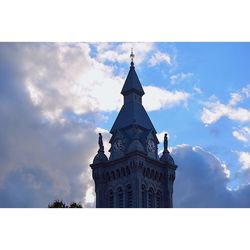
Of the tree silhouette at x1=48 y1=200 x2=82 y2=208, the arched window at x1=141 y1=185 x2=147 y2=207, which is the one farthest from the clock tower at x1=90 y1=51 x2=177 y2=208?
the tree silhouette at x1=48 y1=200 x2=82 y2=208

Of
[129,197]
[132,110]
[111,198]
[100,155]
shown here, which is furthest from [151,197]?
[132,110]

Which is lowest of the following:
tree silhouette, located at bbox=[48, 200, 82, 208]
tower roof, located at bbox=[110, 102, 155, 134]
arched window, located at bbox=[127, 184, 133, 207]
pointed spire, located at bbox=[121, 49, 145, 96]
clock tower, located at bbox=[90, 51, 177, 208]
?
tree silhouette, located at bbox=[48, 200, 82, 208]

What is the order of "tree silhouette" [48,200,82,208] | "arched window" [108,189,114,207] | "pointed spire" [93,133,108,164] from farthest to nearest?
1. "pointed spire" [93,133,108,164]
2. "arched window" [108,189,114,207]
3. "tree silhouette" [48,200,82,208]

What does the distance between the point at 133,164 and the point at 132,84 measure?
11635 millimetres

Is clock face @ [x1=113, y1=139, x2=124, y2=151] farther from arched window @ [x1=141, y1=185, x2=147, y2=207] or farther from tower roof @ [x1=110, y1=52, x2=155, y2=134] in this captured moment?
arched window @ [x1=141, y1=185, x2=147, y2=207]

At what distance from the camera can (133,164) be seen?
8362cm

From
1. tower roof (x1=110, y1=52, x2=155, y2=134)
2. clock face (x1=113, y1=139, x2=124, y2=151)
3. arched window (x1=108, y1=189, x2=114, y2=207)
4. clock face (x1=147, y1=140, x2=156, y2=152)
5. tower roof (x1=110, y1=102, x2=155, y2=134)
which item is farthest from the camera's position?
tower roof (x1=110, y1=52, x2=155, y2=134)

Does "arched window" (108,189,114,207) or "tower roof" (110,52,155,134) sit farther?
"tower roof" (110,52,155,134)

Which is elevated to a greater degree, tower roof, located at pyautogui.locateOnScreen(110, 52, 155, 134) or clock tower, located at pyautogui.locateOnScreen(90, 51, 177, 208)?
tower roof, located at pyautogui.locateOnScreen(110, 52, 155, 134)

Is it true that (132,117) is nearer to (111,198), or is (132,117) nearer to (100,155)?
(100,155)

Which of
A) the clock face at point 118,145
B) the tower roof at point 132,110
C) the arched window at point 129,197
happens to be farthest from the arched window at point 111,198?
the tower roof at point 132,110

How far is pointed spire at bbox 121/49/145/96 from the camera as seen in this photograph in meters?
88.6
